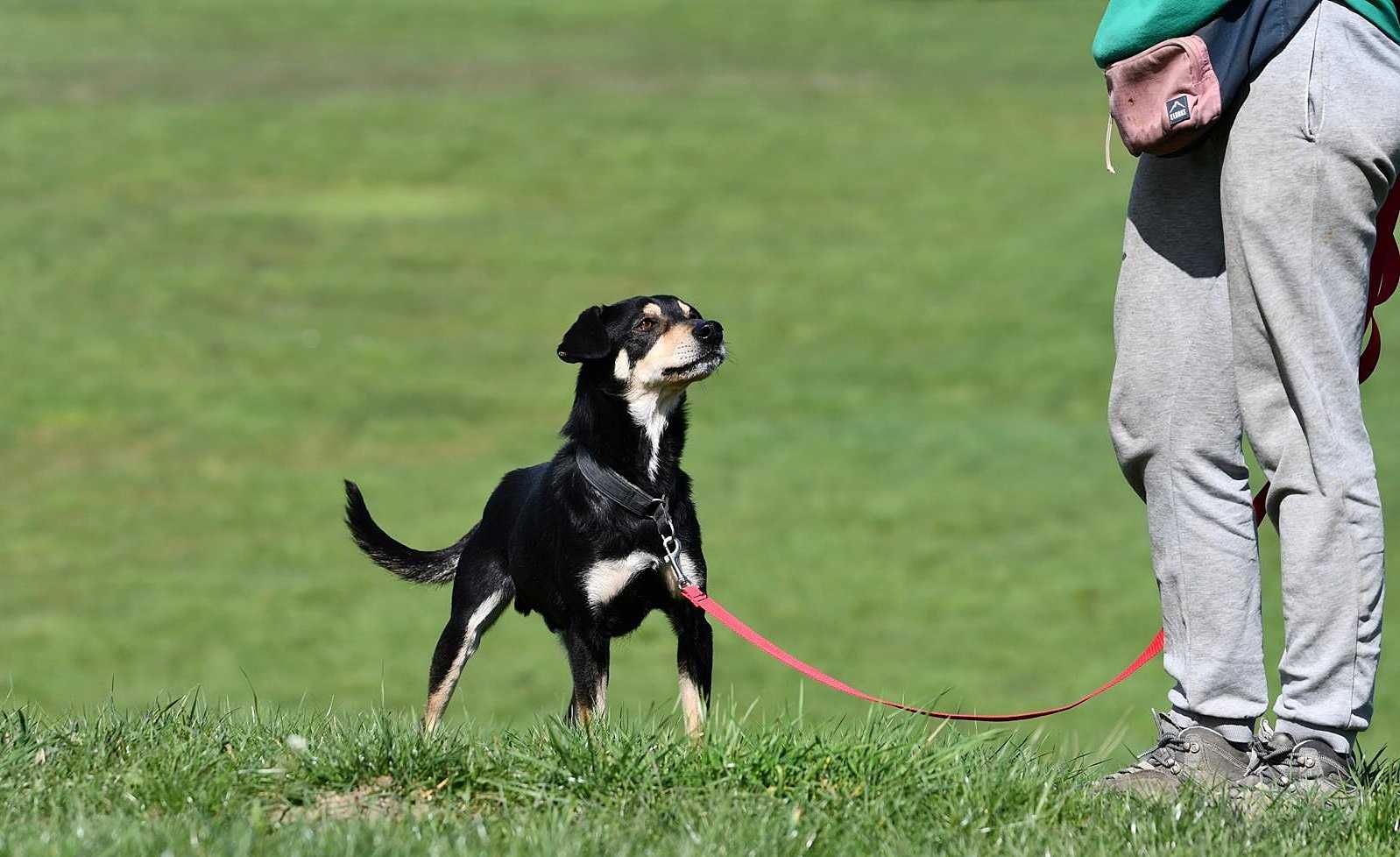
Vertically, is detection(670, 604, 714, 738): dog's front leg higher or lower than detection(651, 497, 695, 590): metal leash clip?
lower

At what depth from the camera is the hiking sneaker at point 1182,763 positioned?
3.54 metres

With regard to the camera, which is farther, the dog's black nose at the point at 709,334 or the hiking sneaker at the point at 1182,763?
the dog's black nose at the point at 709,334

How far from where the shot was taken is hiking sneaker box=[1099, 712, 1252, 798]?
3.54m

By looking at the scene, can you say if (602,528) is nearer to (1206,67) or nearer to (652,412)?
(652,412)

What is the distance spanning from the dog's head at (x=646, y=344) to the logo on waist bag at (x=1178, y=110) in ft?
5.21

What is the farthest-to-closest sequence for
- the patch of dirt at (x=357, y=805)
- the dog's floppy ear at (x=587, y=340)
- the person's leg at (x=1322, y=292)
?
the dog's floppy ear at (x=587, y=340) → the person's leg at (x=1322, y=292) → the patch of dirt at (x=357, y=805)

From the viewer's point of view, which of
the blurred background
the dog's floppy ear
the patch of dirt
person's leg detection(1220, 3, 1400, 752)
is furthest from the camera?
the blurred background

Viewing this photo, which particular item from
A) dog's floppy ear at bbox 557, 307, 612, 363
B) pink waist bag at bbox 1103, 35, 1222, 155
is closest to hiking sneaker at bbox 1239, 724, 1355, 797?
pink waist bag at bbox 1103, 35, 1222, 155

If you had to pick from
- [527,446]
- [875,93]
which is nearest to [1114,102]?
[527,446]

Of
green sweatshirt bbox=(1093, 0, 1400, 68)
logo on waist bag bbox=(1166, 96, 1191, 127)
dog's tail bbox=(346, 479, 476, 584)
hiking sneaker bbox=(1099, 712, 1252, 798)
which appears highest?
green sweatshirt bbox=(1093, 0, 1400, 68)

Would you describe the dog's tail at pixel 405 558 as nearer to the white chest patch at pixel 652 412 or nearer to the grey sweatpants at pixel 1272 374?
the white chest patch at pixel 652 412

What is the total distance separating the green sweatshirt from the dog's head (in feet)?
4.82

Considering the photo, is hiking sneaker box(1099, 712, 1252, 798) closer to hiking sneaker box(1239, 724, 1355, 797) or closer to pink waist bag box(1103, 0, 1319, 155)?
hiking sneaker box(1239, 724, 1355, 797)

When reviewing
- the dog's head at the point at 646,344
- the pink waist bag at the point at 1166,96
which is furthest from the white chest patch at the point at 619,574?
the pink waist bag at the point at 1166,96
